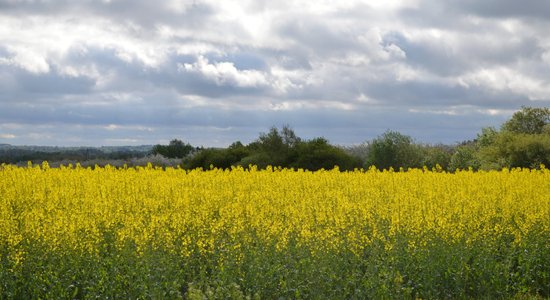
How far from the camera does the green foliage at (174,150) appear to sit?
133 feet

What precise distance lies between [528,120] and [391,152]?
1037cm

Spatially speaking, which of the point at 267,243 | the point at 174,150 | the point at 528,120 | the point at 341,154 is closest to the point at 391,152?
the point at 341,154

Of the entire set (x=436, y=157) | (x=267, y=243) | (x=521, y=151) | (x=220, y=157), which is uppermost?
(x=521, y=151)

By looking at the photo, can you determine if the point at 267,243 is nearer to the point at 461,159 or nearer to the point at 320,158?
the point at 320,158

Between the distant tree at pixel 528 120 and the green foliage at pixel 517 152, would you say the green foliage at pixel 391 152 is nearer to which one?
the green foliage at pixel 517 152

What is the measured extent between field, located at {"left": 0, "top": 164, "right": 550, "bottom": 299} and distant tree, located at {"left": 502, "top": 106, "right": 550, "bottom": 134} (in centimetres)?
2189

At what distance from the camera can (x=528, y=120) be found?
114ft

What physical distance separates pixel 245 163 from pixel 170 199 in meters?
12.2

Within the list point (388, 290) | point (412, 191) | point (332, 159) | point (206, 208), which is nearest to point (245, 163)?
point (332, 159)

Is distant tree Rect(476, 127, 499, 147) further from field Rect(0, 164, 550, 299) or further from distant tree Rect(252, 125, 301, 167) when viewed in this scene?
field Rect(0, 164, 550, 299)

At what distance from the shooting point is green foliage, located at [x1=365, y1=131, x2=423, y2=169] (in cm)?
2917

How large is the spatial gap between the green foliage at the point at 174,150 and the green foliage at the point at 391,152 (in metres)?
15.2

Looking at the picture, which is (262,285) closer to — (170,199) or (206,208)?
(206,208)

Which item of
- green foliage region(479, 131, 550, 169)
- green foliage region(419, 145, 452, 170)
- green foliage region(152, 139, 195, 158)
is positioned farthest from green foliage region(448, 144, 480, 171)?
green foliage region(152, 139, 195, 158)
